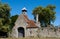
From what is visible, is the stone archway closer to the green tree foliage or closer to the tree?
the tree

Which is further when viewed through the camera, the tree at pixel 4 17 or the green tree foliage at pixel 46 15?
the green tree foliage at pixel 46 15

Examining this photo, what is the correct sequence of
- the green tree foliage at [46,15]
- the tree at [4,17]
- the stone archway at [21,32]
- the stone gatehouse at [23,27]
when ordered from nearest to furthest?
the tree at [4,17] < the stone gatehouse at [23,27] < the stone archway at [21,32] < the green tree foliage at [46,15]

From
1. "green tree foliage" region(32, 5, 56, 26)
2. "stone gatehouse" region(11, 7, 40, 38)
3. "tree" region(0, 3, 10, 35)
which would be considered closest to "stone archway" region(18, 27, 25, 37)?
"stone gatehouse" region(11, 7, 40, 38)

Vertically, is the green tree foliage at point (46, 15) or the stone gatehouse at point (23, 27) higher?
the green tree foliage at point (46, 15)

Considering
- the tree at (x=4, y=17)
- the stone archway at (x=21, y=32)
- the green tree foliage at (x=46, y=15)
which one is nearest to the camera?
the tree at (x=4, y=17)

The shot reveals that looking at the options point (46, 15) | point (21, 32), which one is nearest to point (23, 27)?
point (21, 32)

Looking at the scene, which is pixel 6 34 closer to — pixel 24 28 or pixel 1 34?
pixel 1 34

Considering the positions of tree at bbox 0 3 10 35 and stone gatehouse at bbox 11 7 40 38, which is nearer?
tree at bbox 0 3 10 35

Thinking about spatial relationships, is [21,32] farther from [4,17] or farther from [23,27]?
[4,17]

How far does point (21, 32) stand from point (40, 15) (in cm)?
1447

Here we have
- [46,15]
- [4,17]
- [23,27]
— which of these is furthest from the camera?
[46,15]

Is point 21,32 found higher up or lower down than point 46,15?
lower down

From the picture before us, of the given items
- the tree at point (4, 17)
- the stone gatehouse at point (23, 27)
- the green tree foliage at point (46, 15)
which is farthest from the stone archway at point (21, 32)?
the green tree foliage at point (46, 15)

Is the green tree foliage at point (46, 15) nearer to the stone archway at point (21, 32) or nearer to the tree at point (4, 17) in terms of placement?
the stone archway at point (21, 32)
